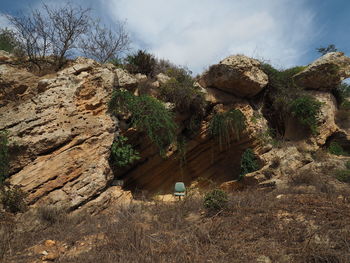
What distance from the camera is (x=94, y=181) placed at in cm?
598

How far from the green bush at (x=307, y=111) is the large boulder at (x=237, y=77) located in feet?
5.55

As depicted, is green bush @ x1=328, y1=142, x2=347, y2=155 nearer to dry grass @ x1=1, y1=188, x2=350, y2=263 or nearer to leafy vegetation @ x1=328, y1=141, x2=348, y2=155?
leafy vegetation @ x1=328, y1=141, x2=348, y2=155

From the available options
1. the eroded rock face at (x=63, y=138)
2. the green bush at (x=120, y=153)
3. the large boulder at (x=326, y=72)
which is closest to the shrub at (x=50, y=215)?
the eroded rock face at (x=63, y=138)

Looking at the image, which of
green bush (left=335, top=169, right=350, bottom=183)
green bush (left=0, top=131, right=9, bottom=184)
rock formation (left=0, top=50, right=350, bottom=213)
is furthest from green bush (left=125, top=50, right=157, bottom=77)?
green bush (left=335, top=169, right=350, bottom=183)

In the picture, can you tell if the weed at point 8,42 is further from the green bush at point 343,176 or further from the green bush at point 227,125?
the green bush at point 343,176

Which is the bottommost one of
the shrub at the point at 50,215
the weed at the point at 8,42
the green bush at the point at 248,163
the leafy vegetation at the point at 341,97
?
the shrub at the point at 50,215

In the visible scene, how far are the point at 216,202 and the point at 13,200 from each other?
14.9 ft

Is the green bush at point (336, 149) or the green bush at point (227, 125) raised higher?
the green bush at point (227, 125)

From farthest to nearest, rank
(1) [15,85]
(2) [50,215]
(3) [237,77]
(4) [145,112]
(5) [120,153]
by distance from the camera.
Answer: (3) [237,77]
(4) [145,112]
(1) [15,85]
(5) [120,153]
(2) [50,215]

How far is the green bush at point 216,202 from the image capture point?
470cm

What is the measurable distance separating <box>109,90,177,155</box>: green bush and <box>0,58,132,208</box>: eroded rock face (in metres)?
0.43

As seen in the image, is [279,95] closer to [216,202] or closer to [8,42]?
[216,202]

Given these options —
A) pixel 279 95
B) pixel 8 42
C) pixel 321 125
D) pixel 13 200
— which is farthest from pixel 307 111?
pixel 8 42

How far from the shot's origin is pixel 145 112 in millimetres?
7906
